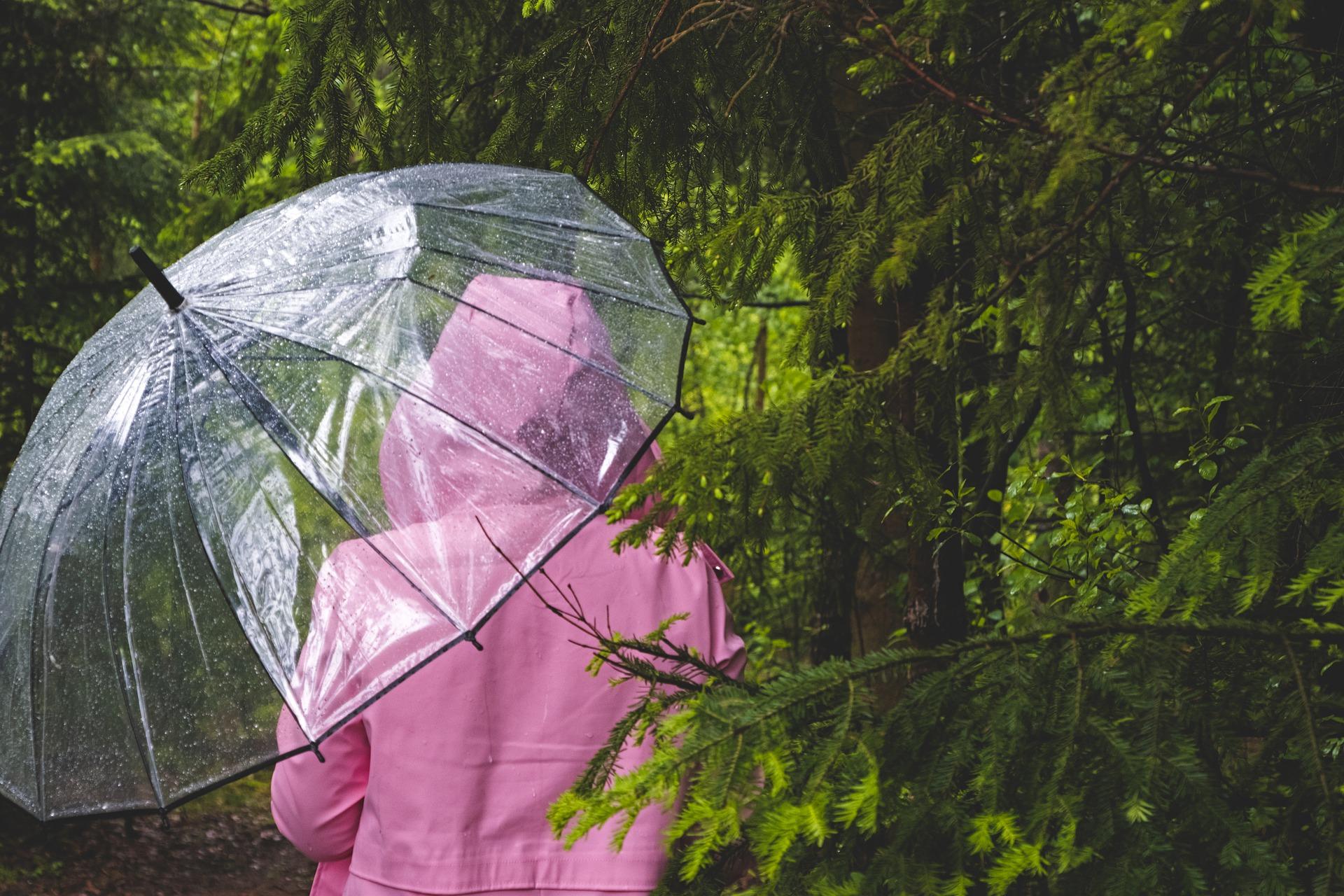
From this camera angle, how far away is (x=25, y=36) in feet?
23.6

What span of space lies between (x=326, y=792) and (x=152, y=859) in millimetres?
5549

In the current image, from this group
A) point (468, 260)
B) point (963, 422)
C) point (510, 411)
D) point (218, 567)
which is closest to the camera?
point (218, 567)

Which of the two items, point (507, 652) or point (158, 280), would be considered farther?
point (507, 652)

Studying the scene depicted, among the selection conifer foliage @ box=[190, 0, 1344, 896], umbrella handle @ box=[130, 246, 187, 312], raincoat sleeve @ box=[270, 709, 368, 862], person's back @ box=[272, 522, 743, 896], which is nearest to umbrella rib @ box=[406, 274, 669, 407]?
conifer foliage @ box=[190, 0, 1344, 896]

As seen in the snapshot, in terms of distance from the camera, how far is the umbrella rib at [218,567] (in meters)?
1.82

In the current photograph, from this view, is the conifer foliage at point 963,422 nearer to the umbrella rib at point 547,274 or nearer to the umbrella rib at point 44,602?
the umbrella rib at point 547,274

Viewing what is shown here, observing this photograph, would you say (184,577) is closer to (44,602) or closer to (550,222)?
(44,602)

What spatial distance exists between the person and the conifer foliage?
100 millimetres

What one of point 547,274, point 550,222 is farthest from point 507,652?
point 550,222

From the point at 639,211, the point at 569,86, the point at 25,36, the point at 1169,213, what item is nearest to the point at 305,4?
the point at 569,86

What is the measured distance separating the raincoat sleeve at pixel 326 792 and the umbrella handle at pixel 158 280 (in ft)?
2.76

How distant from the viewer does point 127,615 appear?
195 cm

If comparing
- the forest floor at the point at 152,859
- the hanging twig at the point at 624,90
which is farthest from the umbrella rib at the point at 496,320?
the forest floor at the point at 152,859

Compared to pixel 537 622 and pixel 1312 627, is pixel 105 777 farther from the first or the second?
pixel 1312 627
